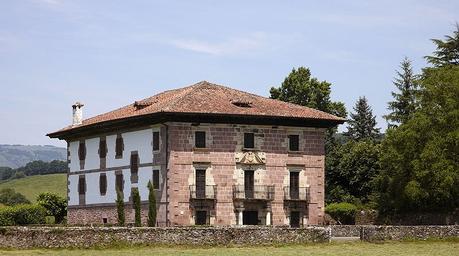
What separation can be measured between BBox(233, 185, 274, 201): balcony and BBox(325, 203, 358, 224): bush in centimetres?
813

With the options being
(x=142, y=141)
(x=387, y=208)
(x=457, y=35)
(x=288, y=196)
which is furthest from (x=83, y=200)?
(x=457, y=35)

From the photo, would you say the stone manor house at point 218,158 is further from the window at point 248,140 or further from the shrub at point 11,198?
the shrub at point 11,198

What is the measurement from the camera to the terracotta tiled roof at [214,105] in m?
62.3

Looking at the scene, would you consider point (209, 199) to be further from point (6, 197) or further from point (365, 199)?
point (6, 197)

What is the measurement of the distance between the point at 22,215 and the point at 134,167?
13502 millimetres

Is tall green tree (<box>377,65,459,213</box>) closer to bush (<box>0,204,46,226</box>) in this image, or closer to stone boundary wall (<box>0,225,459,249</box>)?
stone boundary wall (<box>0,225,459,249</box>)

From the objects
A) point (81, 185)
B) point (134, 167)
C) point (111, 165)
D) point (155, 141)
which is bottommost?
point (81, 185)

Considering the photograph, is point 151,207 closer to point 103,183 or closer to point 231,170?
point 231,170

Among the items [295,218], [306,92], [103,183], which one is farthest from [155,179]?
[306,92]

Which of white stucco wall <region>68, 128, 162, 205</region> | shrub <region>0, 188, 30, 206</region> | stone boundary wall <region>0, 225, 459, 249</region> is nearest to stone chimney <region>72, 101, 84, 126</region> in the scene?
white stucco wall <region>68, 128, 162, 205</region>

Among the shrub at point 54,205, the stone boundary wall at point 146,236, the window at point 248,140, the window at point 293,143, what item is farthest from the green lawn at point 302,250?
the shrub at point 54,205

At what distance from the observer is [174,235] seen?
42844 millimetres

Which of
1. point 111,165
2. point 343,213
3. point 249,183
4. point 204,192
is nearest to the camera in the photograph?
point 204,192

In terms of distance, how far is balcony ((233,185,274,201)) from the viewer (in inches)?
2467
